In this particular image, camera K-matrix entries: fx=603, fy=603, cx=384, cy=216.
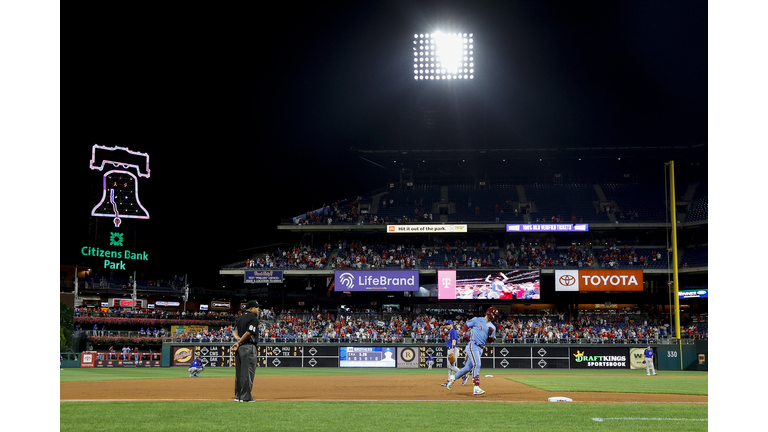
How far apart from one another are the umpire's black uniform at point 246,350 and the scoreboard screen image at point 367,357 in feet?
92.5

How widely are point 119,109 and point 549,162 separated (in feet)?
124

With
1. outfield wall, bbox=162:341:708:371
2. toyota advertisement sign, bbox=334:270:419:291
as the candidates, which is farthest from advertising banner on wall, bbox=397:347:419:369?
toyota advertisement sign, bbox=334:270:419:291

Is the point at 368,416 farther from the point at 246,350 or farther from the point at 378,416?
the point at 246,350

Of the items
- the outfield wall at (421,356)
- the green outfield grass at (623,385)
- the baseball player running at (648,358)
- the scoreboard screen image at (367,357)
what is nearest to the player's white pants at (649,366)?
the baseball player running at (648,358)

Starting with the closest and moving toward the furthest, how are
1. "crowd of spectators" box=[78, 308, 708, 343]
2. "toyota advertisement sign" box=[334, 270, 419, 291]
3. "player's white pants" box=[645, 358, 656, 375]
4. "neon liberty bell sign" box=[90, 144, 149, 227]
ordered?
1. "player's white pants" box=[645, 358, 656, 375]
2. "crowd of spectators" box=[78, 308, 708, 343]
3. "neon liberty bell sign" box=[90, 144, 149, 227]
4. "toyota advertisement sign" box=[334, 270, 419, 291]

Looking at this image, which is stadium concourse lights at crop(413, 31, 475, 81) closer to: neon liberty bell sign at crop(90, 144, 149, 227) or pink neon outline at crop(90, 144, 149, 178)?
pink neon outline at crop(90, 144, 149, 178)

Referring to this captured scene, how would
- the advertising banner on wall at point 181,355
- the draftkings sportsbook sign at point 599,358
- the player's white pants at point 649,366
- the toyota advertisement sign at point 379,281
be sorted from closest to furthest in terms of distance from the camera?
the player's white pants at point 649,366, the draftkings sportsbook sign at point 599,358, the advertising banner on wall at point 181,355, the toyota advertisement sign at point 379,281

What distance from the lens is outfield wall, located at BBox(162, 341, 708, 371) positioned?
3753 cm

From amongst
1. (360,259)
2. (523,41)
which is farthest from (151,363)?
(523,41)

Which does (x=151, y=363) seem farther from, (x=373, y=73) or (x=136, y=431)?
(x=136, y=431)

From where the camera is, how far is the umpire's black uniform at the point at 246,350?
11234mm

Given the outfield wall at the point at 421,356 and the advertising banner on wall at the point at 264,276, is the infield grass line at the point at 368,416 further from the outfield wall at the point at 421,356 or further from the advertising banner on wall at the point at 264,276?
A: the advertising banner on wall at the point at 264,276

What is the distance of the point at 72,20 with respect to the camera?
21891mm

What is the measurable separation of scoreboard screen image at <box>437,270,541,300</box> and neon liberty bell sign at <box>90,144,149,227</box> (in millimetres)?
22599
